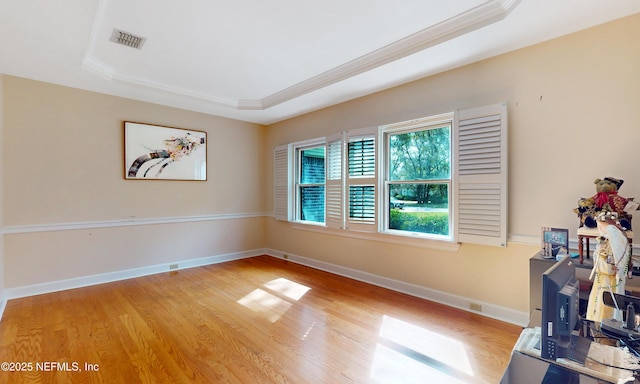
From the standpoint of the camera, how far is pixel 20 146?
3.29 m

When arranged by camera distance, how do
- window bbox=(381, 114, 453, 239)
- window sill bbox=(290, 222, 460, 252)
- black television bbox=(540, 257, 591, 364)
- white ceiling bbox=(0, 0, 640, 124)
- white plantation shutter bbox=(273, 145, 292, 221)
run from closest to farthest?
black television bbox=(540, 257, 591, 364) < white ceiling bbox=(0, 0, 640, 124) < window sill bbox=(290, 222, 460, 252) < window bbox=(381, 114, 453, 239) < white plantation shutter bbox=(273, 145, 292, 221)

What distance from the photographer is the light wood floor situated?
6.51 ft

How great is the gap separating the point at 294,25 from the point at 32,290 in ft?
13.8

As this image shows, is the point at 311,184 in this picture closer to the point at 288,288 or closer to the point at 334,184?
the point at 334,184

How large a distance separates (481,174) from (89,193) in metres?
4.71

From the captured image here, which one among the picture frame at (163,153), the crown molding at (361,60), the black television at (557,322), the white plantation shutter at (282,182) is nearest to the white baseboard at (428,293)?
the white plantation shutter at (282,182)

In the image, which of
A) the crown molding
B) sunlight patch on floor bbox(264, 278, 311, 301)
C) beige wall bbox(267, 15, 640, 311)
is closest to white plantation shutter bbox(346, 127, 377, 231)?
beige wall bbox(267, 15, 640, 311)

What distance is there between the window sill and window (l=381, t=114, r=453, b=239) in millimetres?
108

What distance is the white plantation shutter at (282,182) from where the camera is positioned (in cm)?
503

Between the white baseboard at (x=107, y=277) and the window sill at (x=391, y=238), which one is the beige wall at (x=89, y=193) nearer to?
the white baseboard at (x=107, y=277)

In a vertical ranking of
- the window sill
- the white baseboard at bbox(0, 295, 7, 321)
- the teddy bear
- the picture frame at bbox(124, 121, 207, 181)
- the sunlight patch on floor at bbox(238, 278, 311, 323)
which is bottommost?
the sunlight patch on floor at bbox(238, 278, 311, 323)

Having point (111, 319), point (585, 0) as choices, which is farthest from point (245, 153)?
point (585, 0)

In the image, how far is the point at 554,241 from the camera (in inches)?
86.4

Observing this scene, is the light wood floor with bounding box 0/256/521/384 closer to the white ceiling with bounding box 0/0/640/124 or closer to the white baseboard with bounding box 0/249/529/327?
the white baseboard with bounding box 0/249/529/327
